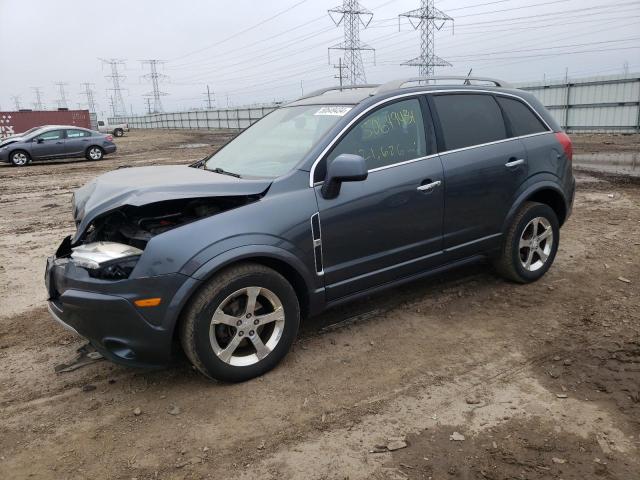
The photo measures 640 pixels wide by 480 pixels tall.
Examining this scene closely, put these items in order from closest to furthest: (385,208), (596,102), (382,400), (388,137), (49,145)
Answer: (382,400), (385,208), (388,137), (49,145), (596,102)

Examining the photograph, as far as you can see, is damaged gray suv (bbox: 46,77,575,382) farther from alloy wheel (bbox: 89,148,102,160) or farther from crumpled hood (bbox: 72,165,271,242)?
alloy wheel (bbox: 89,148,102,160)

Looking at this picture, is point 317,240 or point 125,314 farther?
point 317,240

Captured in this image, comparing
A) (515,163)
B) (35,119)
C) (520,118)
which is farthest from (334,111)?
(35,119)

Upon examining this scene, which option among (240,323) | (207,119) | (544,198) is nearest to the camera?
(240,323)

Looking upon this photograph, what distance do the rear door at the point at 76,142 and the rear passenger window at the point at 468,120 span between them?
63.2ft

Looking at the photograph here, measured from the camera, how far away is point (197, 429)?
2973 mm

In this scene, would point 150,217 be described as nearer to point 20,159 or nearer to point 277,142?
point 277,142

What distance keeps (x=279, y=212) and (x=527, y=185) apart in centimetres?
251

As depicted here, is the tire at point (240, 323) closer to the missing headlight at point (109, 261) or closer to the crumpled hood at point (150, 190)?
the missing headlight at point (109, 261)

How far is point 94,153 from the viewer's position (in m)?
21.0

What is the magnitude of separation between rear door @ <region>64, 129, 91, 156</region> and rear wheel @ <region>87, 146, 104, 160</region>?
10.3 inches

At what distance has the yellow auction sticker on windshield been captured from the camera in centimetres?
390

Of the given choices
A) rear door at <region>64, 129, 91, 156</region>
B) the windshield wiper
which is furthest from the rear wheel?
the windshield wiper

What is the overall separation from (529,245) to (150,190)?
3458 millimetres
